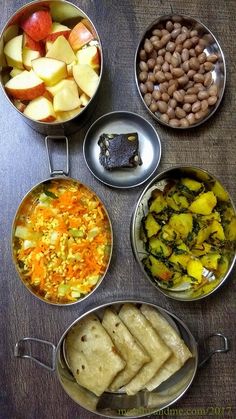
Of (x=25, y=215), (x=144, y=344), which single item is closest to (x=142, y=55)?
(x=25, y=215)

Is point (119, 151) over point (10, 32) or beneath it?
beneath

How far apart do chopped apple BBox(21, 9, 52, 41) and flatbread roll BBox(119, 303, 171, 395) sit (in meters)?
0.77

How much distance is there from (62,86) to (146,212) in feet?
1.34

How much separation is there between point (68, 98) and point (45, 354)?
2.30ft

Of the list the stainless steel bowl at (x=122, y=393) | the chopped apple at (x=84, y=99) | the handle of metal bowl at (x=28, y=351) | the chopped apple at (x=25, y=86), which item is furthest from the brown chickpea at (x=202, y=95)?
the handle of metal bowl at (x=28, y=351)

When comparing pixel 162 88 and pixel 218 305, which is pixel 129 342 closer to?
pixel 218 305

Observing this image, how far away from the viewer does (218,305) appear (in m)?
1.36

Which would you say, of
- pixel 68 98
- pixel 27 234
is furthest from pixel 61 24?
pixel 27 234

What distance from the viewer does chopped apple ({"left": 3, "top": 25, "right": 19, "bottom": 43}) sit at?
4.03 feet

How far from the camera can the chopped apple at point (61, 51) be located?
123cm

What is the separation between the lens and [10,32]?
125 centimetres

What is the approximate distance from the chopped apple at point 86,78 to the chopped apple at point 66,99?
3 cm

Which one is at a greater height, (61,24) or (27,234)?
(61,24)

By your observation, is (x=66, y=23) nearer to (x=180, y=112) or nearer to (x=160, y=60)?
(x=160, y=60)
